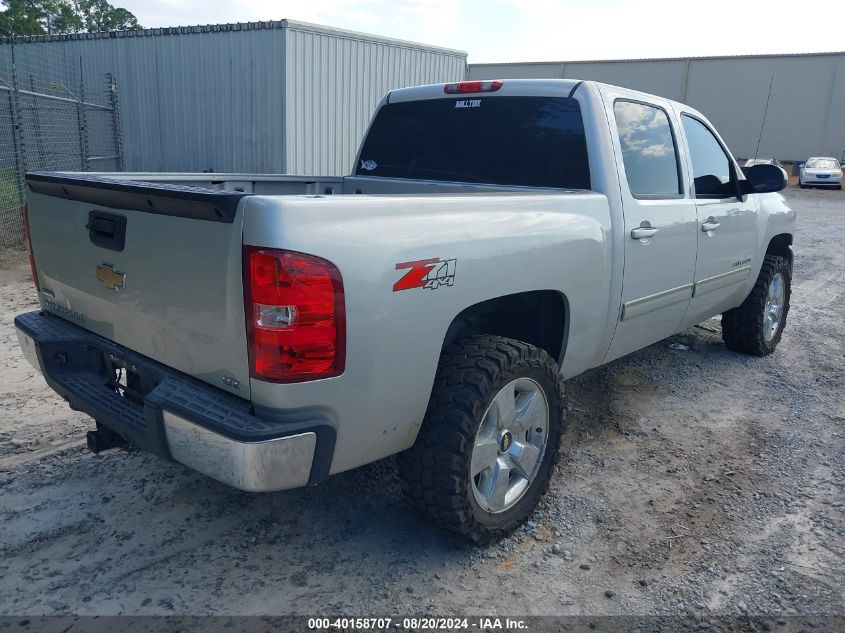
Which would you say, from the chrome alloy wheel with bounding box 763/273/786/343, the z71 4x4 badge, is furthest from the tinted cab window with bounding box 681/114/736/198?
the z71 4x4 badge

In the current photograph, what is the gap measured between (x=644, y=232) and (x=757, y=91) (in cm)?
3646

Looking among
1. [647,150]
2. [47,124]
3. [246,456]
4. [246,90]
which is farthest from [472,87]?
[47,124]

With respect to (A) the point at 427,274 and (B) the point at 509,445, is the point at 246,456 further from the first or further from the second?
(B) the point at 509,445

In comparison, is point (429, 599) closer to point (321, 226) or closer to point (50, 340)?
point (321, 226)

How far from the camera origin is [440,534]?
10.1ft

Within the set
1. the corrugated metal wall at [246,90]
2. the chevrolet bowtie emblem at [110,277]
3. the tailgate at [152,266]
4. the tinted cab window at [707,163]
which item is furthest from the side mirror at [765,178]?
the corrugated metal wall at [246,90]

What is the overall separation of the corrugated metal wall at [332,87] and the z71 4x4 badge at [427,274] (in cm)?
1109

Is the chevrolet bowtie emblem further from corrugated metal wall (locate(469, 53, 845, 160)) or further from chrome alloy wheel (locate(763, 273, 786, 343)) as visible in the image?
corrugated metal wall (locate(469, 53, 845, 160))

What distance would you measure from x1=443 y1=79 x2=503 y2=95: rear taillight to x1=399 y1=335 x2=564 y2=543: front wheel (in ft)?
5.63

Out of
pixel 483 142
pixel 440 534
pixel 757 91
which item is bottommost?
→ pixel 440 534

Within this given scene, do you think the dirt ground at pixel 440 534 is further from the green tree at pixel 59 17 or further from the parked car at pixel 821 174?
the green tree at pixel 59 17

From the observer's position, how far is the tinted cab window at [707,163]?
457 centimetres

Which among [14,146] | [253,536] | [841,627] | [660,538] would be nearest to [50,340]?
[253,536]

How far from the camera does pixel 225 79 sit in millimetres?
13234
